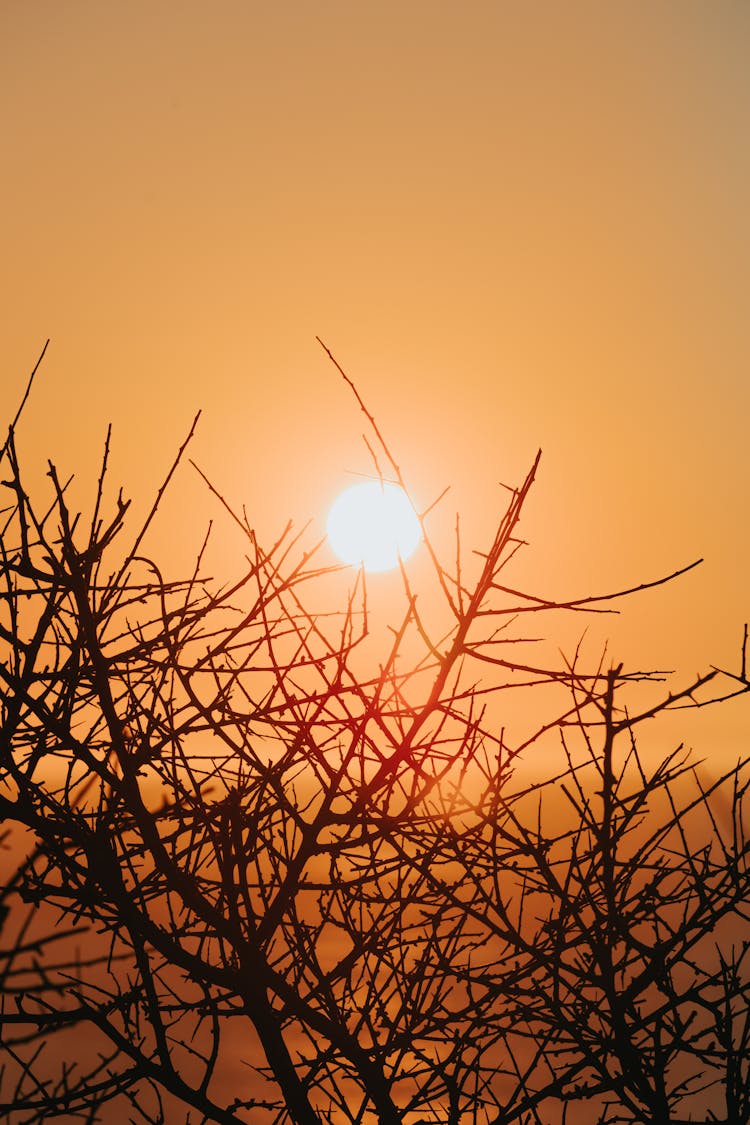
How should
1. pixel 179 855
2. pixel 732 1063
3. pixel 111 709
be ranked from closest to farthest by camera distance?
pixel 111 709 < pixel 179 855 < pixel 732 1063

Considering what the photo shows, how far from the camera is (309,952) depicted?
3.00 meters

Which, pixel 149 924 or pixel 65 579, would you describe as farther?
pixel 65 579

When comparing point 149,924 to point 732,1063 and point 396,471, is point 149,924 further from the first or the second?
point 732,1063

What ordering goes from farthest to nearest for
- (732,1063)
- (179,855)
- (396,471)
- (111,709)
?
(732,1063), (179,855), (111,709), (396,471)

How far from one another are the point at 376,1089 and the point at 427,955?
0.50 m

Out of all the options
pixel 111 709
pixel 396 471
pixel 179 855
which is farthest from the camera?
pixel 179 855

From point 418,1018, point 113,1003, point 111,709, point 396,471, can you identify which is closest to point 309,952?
point 418,1018

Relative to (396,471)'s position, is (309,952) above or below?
below

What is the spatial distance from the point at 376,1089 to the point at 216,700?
1.19 m

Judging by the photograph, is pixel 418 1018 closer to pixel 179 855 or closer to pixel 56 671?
pixel 179 855

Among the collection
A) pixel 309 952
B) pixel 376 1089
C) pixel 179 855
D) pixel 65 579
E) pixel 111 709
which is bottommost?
pixel 376 1089

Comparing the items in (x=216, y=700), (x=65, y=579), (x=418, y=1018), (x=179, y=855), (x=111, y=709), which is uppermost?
(x=65, y=579)

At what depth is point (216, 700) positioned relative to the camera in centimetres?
296

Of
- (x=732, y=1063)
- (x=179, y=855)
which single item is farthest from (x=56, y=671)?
(x=732, y=1063)
